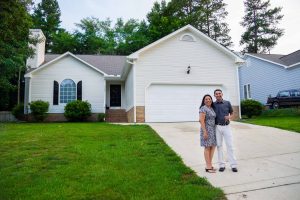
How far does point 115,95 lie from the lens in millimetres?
22812

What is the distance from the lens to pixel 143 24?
40.4 m

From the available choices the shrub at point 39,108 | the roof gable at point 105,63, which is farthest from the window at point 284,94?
the shrub at point 39,108

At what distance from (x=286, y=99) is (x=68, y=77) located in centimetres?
1538

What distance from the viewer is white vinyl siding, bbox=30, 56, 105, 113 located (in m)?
20.8

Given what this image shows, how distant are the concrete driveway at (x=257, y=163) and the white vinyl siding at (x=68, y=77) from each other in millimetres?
10812

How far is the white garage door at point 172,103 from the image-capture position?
656 inches

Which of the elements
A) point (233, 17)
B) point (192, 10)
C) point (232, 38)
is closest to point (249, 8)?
point (233, 17)

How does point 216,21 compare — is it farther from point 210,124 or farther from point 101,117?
point 210,124

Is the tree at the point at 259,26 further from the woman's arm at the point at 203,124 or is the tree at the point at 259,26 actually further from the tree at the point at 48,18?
the woman's arm at the point at 203,124

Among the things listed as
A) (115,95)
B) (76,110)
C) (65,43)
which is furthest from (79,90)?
(65,43)

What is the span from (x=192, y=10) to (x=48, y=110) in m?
27.1

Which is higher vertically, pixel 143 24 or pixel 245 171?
pixel 143 24

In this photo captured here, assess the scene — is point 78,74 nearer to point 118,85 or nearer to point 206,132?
point 118,85

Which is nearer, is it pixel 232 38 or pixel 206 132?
pixel 206 132
